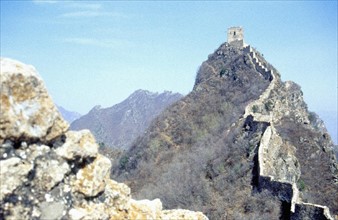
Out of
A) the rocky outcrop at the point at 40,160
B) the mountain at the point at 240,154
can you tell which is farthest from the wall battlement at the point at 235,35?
the rocky outcrop at the point at 40,160

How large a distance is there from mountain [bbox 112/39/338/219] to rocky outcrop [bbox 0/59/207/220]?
13990 millimetres

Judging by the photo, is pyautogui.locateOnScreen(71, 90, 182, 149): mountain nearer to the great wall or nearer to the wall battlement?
the wall battlement

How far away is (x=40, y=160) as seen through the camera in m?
3.48

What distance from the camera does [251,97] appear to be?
128ft

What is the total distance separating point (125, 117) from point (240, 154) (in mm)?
110503

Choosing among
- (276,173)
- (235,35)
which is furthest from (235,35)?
(276,173)

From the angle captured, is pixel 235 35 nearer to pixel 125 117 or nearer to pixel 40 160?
pixel 40 160

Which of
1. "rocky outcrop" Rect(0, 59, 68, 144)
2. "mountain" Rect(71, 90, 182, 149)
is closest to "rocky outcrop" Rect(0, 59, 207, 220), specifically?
"rocky outcrop" Rect(0, 59, 68, 144)

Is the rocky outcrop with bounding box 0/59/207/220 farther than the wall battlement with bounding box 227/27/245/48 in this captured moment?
No

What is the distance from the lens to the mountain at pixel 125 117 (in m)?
124

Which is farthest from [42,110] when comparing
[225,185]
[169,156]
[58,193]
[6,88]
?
[169,156]

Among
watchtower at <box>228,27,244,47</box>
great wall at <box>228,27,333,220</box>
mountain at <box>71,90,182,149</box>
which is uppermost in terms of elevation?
watchtower at <box>228,27,244,47</box>

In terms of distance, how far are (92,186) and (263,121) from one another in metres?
24.3

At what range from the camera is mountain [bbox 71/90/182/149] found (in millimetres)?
123875
